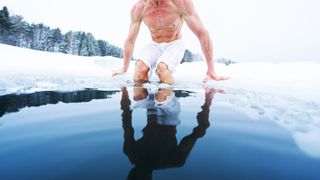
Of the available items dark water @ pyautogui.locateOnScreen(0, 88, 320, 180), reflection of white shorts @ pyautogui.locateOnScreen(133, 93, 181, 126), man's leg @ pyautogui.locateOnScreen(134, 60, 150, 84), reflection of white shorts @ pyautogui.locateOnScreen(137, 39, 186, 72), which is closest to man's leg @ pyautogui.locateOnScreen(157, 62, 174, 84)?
reflection of white shorts @ pyautogui.locateOnScreen(137, 39, 186, 72)

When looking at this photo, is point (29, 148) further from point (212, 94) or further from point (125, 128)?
point (212, 94)

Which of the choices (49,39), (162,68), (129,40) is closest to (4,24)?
(49,39)

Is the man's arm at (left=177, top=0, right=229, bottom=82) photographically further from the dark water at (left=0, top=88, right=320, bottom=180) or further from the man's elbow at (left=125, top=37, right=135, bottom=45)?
the dark water at (left=0, top=88, right=320, bottom=180)

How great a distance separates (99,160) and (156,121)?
21.8 inches

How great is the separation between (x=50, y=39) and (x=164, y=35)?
45.2 metres

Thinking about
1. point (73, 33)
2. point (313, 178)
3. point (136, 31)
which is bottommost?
point (313, 178)

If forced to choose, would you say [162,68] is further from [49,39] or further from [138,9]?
[49,39]

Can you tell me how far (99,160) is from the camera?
Answer: 101 cm

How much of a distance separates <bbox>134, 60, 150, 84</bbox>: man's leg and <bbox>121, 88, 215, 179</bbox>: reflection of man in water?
1.84 metres

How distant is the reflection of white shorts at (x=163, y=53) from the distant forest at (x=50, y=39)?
3733 cm

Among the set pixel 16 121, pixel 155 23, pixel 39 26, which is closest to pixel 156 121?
pixel 16 121

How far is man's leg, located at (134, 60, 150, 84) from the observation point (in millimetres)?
3789

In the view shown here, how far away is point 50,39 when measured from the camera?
45094mm

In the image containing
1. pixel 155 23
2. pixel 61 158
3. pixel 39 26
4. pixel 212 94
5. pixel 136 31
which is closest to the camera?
pixel 61 158
